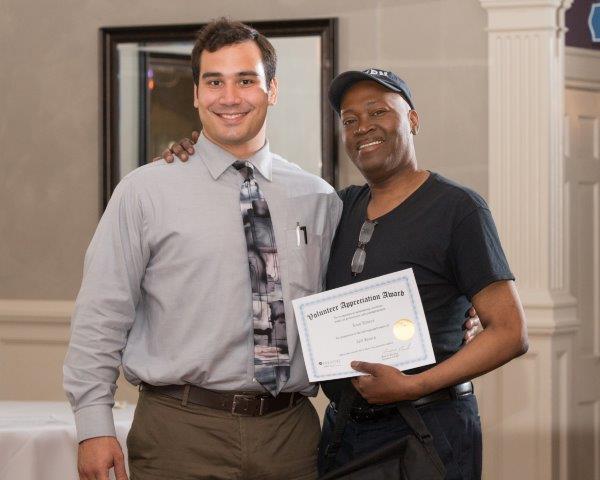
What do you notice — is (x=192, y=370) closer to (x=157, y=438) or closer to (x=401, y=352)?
(x=157, y=438)

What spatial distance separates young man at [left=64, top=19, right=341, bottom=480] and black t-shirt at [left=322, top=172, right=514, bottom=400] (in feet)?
0.50

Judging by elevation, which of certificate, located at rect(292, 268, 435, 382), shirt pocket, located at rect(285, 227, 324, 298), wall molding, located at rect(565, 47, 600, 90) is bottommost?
certificate, located at rect(292, 268, 435, 382)

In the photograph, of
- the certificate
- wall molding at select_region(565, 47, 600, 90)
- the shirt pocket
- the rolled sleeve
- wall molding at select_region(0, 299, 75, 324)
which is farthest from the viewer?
wall molding at select_region(0, 299, 75, 324)

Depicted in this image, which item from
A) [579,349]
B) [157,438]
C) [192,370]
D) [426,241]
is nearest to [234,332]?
[192,370]

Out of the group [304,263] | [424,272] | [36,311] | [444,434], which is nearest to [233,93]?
[304,263]

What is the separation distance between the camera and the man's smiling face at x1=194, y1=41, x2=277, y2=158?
233 centimetres

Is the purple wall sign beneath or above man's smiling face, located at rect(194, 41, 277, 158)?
above

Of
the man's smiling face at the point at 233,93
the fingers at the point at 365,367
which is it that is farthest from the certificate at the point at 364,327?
the man's smiling face at the point at 233,93

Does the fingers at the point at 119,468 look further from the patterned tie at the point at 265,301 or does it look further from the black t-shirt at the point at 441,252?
the black t-shirt at the point at 441,252

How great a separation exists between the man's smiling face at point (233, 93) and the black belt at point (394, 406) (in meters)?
0.65

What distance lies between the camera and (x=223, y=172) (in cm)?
235

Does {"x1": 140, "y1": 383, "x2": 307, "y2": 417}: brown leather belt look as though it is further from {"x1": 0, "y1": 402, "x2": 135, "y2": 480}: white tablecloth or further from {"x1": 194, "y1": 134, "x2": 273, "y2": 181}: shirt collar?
{"x1": 0, "y1": 402, "x2": 135, "y2": 480}: white tablecloth

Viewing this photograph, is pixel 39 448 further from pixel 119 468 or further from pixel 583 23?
pixel 583 23

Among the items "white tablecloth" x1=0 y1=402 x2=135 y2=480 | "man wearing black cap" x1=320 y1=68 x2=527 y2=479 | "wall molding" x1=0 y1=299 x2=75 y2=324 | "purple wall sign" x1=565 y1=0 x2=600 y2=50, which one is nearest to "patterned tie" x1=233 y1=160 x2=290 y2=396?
"man wearing black cap" x1=320 y1=68 x2=527 y2=479
